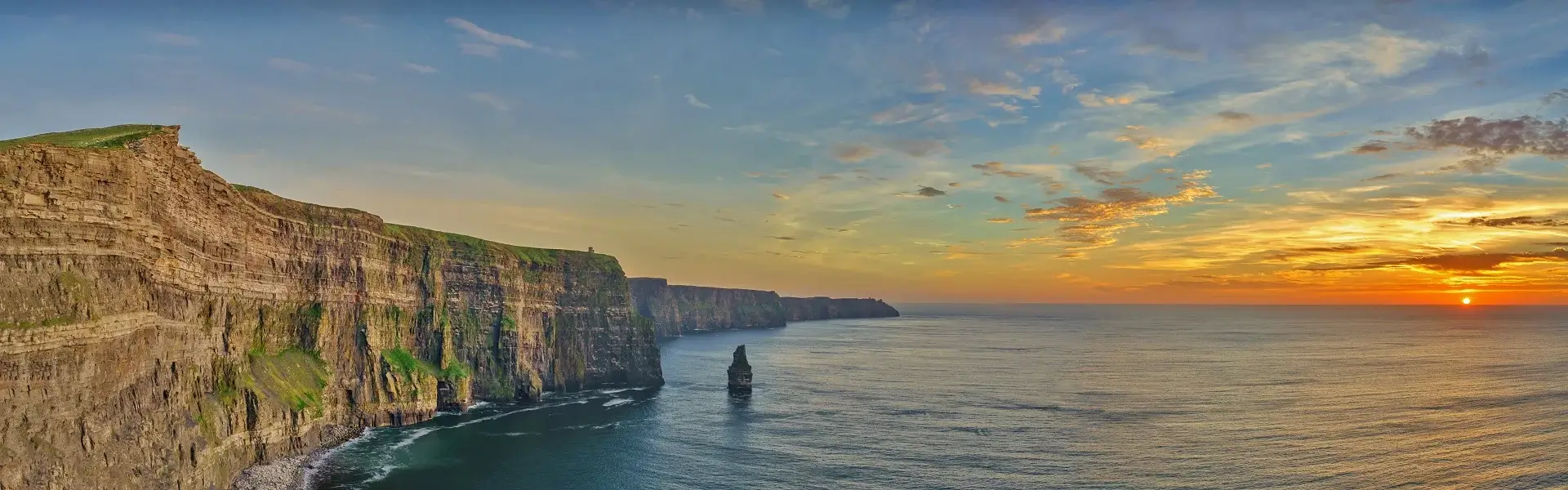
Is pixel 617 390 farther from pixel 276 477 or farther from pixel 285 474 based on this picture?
pixel 276 477

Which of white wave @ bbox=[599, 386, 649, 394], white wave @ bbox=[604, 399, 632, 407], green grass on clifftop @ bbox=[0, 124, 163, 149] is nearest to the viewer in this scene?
green grass on clifftop @ bbox=[0, 124, 163, 149]

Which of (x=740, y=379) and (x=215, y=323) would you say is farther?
(x=740, y=379)

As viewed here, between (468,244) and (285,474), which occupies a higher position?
(468,244)

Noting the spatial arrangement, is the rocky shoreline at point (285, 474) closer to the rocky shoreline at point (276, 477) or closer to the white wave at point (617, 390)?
the rocky shoreline at point (276, 477)

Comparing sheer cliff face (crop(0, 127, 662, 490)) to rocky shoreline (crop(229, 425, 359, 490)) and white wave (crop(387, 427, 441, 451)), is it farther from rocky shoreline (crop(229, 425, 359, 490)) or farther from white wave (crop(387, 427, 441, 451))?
white wave (crop(387, 427, 441, 451))

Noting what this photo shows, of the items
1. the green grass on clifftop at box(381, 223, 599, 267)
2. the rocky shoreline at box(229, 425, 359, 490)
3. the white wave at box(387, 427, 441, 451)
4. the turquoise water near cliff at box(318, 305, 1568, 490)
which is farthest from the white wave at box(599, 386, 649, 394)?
the rocky shoreline at box(229, 425, 359, 490)

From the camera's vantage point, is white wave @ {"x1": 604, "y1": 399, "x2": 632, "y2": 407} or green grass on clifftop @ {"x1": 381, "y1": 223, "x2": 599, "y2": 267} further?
white wave @ {"x1": 604, "y1": 399, "x2": 632, "y2": 407}

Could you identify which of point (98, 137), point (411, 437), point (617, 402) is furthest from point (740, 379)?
point (98, 137)

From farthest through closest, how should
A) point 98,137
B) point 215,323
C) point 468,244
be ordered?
1. point 468,244
2. point 215,323
3. point 98,137
